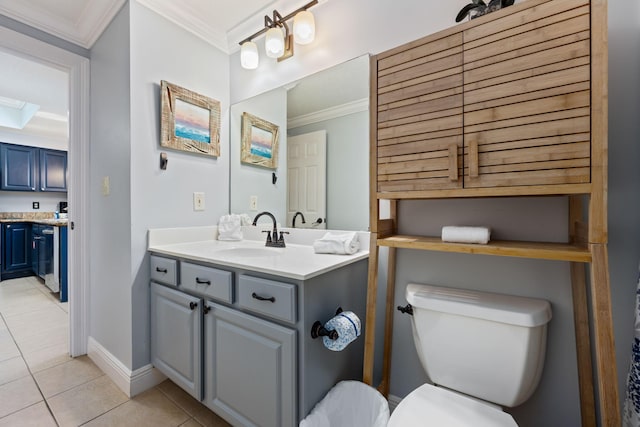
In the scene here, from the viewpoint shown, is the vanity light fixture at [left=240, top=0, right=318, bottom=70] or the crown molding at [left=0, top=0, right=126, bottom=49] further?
the crown molding at [left=0, top=0, right=126, bottom=49]

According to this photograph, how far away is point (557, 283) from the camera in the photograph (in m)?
1.05

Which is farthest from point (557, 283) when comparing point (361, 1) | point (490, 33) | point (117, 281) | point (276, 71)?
point (117, 281)

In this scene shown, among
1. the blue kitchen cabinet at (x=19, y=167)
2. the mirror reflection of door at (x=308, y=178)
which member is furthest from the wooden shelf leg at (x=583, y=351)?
the blue kitchen cabinet at (x=19, y=167)

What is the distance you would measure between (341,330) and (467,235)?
1.88ft

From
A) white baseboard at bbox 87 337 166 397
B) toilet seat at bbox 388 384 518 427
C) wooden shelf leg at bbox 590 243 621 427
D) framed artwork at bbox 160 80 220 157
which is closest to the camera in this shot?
wooden shelf leg at bbox 590 243 621 427

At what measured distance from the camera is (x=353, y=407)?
111 cm

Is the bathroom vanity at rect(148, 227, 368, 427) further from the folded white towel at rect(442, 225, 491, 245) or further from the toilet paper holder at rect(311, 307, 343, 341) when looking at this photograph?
the folded white towel at rect(442, 225, 491, 245)

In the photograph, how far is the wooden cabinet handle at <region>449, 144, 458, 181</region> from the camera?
960mm

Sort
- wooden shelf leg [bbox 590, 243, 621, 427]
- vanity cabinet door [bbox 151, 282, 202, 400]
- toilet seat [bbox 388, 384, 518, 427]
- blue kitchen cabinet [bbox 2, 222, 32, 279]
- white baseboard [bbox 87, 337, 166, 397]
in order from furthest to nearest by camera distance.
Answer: blue kitchen cabinet [bbox 2, 222, 32, 279], white baseboard [bbox 87, 337, 166, 397], vanity cabinet door [bbox 151, 282, 202, 400], toilet seat [bbox 388, 384, 518, 427], wooden shelf leg [bbox 590, 243, 621, 427]

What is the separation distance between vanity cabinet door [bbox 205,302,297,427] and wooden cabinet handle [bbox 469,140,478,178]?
33.1 inches

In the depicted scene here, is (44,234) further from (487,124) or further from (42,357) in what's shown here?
(487,124)

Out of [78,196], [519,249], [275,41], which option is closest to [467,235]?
[519,249]

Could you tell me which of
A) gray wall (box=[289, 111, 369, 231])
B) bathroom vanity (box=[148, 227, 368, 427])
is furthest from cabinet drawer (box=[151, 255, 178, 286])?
gray wall (box=[289, 111, 369, 231])

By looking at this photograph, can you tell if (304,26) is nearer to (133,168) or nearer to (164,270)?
(133,168)
